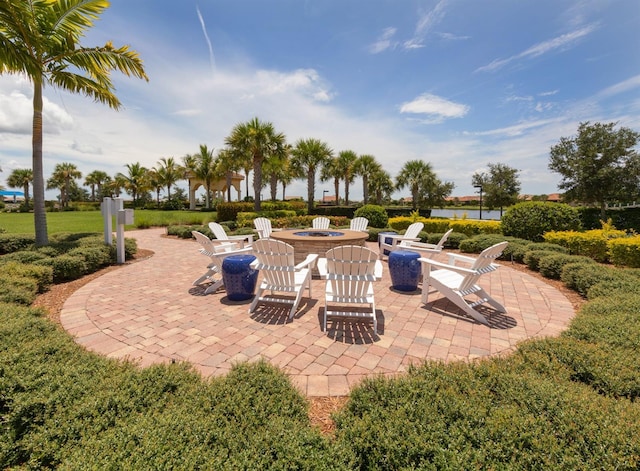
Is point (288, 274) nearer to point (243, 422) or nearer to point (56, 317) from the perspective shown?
point (243, 422)

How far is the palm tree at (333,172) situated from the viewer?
29.4 m

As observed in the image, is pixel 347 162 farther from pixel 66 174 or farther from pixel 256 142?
pixel 66 174

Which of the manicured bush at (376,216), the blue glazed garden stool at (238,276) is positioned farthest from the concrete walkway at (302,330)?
the manicured bush at (376,216)

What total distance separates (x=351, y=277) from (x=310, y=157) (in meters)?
24.5

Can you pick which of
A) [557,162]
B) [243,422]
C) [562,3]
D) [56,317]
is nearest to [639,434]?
[243,422]

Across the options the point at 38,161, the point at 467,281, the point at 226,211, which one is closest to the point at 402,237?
the point at 467,281

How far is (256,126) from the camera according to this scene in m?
19.8

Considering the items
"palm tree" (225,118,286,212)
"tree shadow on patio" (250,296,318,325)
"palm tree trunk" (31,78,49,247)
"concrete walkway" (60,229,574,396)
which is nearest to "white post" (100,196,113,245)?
"palm tree trunk" (31,78,49,247)

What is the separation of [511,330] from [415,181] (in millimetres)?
28146

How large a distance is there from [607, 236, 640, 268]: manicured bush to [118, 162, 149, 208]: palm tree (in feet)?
172

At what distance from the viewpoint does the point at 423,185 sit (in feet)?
97.0

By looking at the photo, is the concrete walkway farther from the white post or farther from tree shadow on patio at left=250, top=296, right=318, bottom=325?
the white post

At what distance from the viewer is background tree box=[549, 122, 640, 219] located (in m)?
17.1

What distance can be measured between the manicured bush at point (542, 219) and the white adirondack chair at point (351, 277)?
8.76m
